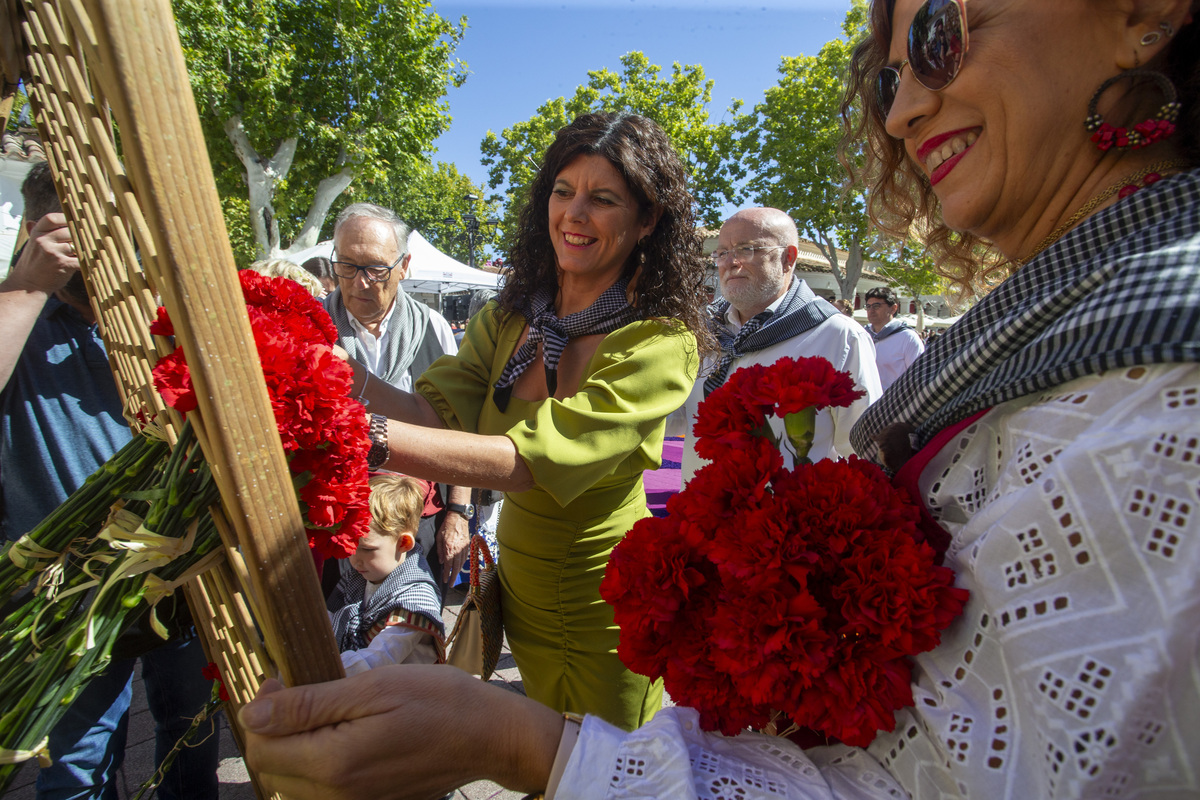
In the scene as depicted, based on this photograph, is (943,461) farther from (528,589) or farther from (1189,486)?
(528,589)

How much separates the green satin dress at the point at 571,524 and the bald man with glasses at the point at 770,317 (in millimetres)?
1584

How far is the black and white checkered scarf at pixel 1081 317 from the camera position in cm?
64

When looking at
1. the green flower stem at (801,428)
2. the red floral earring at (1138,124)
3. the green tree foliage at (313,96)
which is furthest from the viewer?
the green tree foliage at (313,96)

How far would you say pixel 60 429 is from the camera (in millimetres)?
2020

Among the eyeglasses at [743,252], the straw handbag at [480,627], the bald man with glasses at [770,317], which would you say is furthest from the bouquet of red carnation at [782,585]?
the eyeglasses at [743,252]

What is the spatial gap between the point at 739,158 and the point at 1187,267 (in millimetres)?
24903

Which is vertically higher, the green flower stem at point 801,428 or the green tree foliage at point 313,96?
the green tree foliage at point 313,96

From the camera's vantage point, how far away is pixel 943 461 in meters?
0.92

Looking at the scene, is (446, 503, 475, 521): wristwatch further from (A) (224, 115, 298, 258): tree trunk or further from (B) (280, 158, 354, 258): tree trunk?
(B) (280, 158, 354, 258): tree trunk

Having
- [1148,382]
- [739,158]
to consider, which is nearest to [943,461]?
[1148,382]

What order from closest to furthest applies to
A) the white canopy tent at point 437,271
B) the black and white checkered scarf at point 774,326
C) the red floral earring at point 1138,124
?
the red floral earring at point 1138,124 < the black and white checkered scarf at point 774,326 < the white canopy tent at point 437,271

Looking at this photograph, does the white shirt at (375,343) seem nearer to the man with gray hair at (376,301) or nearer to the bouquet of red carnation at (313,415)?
the man with gray hair at (376,301)

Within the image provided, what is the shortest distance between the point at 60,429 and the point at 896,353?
20.1 feet

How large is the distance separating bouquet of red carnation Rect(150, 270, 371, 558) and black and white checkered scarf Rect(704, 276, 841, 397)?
2.87m
